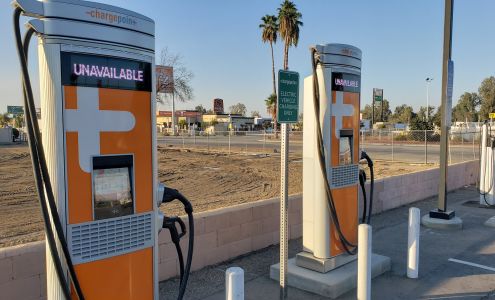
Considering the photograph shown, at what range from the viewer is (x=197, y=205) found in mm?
9969

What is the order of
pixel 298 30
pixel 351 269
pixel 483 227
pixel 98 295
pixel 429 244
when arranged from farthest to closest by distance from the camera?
1. pixel 298 30
2. pixel 483 227
3. pixel 429 244
4. pixel 351 269
5. pixel 98 295

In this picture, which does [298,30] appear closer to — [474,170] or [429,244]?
[474,170]

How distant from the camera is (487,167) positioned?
936 cm

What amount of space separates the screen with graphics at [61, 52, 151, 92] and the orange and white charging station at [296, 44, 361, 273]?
2361mm

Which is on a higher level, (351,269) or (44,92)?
(44,92)

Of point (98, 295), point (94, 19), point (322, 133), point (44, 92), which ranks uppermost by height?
point (94, 19)

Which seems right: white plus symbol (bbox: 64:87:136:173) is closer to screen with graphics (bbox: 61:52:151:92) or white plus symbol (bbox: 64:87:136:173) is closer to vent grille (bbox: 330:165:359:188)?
screen with graphics (bbox: 61:52:151:92)

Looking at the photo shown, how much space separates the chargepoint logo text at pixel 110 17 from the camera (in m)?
2.60

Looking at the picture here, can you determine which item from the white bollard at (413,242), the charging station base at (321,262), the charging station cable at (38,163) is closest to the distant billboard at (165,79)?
the charging station base at (321,262)

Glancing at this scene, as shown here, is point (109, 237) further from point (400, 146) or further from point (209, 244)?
point (400, 146)

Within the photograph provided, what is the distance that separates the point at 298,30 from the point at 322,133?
134 ft

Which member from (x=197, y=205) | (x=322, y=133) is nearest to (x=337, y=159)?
(x=322, y=133)

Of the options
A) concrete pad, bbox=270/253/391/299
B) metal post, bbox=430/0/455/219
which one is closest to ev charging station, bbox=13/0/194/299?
concrete pad, bbox=270/253/391/299

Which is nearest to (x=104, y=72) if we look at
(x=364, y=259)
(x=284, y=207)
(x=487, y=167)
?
(x=284, y=207)
